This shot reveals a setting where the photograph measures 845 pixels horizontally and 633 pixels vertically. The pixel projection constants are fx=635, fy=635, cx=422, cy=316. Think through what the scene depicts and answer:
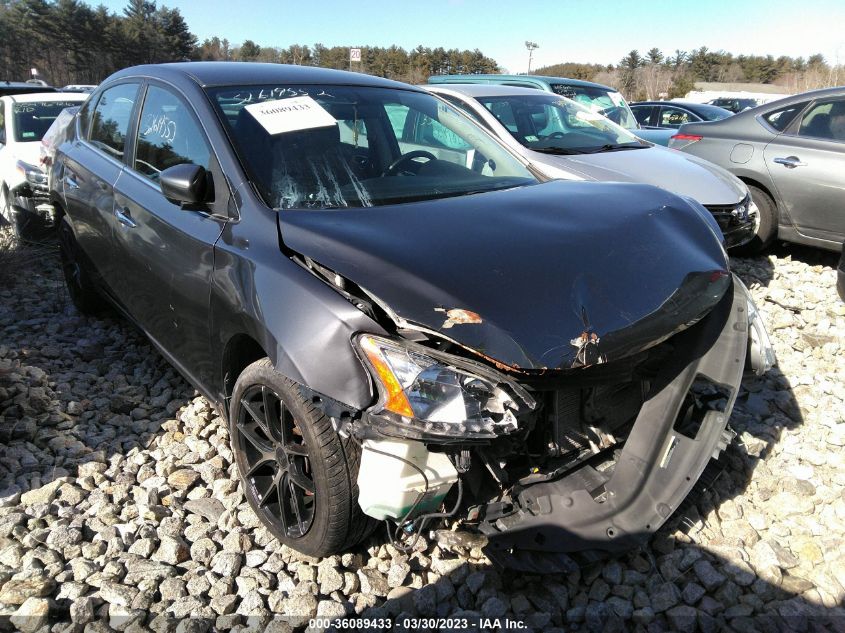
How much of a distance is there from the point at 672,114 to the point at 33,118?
11.1m

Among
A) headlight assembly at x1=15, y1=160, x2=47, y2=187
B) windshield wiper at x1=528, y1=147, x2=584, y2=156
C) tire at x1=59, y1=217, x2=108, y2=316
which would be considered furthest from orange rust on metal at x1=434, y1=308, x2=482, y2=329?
headlight assembly at x1=15, y1=160, x2=47, y2=187

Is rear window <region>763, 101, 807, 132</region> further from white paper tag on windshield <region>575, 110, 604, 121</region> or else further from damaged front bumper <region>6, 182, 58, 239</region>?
damaged front bumper <region>6, 182, 58, 239</region>

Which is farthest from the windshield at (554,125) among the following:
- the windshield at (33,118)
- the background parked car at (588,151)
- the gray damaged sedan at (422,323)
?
the windshield at (33,118)

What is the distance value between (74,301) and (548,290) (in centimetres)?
411

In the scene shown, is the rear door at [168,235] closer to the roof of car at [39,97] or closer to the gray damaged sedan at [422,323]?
the gray damaged sedan at [422,323]

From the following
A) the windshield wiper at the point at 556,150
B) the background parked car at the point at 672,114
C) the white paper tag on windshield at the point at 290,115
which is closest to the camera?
the white paper tag on windshield at the point at 290,115

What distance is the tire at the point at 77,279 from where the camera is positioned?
14.3ft

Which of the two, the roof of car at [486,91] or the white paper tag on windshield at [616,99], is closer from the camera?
the roof of car at [486,91]

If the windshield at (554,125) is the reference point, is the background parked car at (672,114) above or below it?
below

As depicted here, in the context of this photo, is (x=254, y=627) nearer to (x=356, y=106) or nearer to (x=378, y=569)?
(x=378, y=569)

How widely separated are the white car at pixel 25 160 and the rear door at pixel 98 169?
1747 millimetres

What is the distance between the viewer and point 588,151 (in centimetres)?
565

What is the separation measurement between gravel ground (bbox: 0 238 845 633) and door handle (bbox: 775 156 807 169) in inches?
120

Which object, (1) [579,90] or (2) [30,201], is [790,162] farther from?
(2) [30,201]
